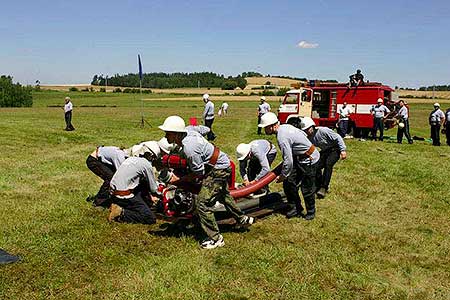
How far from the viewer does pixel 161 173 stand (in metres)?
7.68

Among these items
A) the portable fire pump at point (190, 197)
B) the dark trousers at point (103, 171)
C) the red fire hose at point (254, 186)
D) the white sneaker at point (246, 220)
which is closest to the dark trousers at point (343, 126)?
the portable fire pump at point (190, 197)

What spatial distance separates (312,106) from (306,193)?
1771 cm

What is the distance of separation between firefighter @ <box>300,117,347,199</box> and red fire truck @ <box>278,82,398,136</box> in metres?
12.9

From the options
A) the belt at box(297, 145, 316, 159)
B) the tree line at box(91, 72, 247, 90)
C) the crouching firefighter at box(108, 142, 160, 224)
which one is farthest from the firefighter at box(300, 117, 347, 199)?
the tree line at box(91, 72, 247, 90)

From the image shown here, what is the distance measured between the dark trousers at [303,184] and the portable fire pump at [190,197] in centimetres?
38

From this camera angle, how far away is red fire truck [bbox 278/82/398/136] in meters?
22.9

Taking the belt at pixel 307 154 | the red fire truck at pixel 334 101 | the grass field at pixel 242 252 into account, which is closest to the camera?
the grass field at pixel 242 252

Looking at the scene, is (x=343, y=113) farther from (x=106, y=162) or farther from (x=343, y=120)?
(x=106, y=162)

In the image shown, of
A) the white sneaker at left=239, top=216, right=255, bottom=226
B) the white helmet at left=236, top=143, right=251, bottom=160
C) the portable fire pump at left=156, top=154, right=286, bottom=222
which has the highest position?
the white helmet at left=236, top=143, right=251, bottom=160

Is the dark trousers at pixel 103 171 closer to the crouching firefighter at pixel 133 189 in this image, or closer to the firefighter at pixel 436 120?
the crouching firefighter at pixel 133 189

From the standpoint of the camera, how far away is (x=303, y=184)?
8062mm

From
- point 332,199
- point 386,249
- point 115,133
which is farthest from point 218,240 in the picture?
point 115,133

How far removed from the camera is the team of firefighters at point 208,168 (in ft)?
21.1

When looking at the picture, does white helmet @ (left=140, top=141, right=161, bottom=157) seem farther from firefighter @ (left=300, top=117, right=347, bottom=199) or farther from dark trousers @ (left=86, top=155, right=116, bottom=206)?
firefighter @ (left=300, top=117, right=347, bottom=199)
